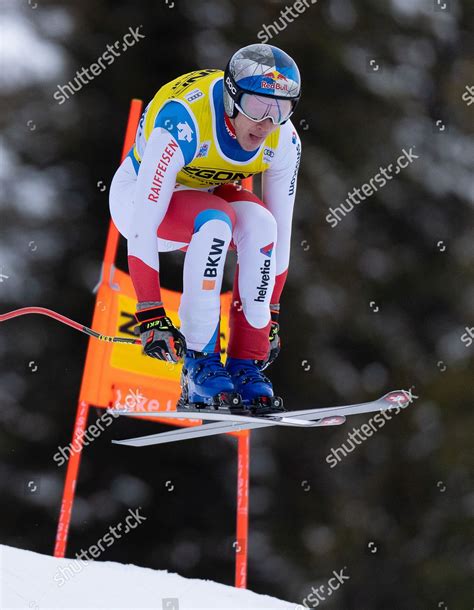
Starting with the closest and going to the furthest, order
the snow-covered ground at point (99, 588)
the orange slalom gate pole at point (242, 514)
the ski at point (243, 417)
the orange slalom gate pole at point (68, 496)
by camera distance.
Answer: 1. the ski at point (243, 417)
2. the snow-covered ground at point (99, 588)
3. the orange slalom gate pole at point (68, 496)
4. the orange slalom gate pole at point (242, 514)

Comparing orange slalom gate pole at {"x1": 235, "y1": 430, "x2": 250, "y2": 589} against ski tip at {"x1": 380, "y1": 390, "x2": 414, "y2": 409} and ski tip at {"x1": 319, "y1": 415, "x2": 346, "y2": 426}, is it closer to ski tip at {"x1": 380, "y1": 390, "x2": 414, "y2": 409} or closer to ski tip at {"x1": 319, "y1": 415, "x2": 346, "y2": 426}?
ski tip at {"x1": 319, "y1": 415, "x2": 346, "y2": 426}

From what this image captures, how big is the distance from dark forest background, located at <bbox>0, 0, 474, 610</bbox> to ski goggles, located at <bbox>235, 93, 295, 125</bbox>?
588 centimetres

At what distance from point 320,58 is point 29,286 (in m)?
4.11

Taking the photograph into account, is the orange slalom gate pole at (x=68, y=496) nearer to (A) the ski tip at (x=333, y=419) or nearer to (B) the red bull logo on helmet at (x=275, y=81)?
(A) the ski tip at (x=333, y=419)

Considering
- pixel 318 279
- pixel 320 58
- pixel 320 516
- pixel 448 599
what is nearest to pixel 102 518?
pixel 320 516

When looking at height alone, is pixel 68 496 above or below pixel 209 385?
below

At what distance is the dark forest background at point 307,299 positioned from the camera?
9086 mm

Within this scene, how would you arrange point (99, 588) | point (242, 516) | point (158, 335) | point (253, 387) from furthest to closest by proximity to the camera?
point (242, 516) < point (99, 588) < point (253, 387) < point (158, 335)

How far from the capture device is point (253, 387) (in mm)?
3252

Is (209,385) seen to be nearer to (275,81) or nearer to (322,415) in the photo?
(322,415)

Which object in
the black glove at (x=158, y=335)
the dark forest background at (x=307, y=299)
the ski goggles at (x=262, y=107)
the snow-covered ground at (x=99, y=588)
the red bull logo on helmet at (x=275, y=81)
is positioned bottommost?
the dark forest background at (x=307, y=299)

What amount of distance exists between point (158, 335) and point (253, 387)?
38cm

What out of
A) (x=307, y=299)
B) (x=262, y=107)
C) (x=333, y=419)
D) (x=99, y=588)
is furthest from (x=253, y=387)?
(x=307, y=299)

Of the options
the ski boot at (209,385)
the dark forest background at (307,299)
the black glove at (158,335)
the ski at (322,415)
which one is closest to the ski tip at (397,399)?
the ski at (322,415)
